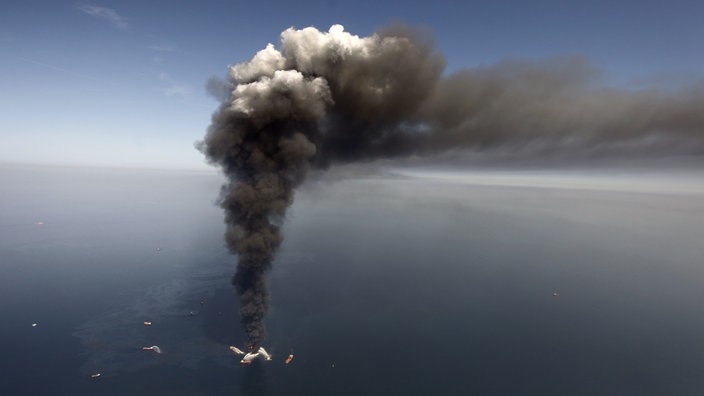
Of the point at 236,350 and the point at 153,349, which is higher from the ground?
the point at 236,350

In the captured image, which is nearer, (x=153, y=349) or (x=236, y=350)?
(x=236, y=350)

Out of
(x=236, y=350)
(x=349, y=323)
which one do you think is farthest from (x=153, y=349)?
(x=349, y=323)

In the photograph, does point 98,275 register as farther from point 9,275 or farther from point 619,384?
point 619,384

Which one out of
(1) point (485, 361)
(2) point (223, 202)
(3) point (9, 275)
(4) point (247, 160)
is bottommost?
(3) point (9, 275)

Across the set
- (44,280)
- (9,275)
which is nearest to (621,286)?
(44,280)

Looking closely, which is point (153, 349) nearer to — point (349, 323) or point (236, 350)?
point (236, 350)

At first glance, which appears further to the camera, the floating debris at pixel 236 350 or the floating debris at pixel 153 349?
the floating debris at pixel 153 349

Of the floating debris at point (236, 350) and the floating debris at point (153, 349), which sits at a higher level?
the floating debris at point (236, 350)

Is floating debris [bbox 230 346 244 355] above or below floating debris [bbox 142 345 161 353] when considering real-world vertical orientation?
above

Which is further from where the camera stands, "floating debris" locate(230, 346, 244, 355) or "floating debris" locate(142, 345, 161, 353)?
"floating debris" locate(142, 345, 161, 353)

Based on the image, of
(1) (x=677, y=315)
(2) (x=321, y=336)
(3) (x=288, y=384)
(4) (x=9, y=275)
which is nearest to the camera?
(3) (x=288, y=384)

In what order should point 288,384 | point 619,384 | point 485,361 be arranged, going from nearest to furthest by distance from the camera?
point 288,384, point 619,384, point 485,361
